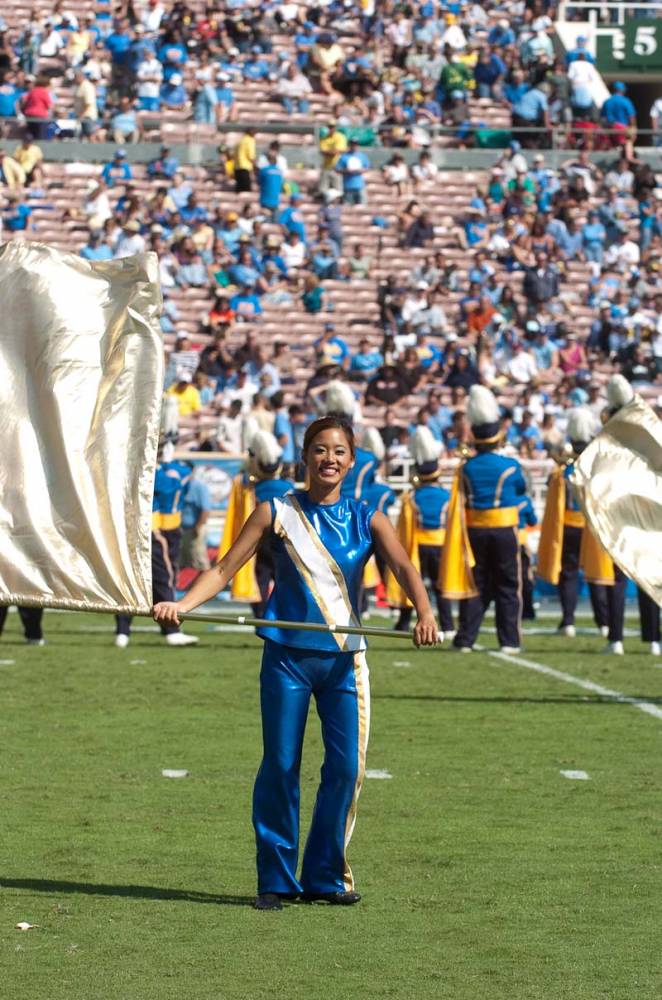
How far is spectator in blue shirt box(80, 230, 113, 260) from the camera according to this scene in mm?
25625

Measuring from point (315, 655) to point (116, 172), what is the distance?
22.0 meters

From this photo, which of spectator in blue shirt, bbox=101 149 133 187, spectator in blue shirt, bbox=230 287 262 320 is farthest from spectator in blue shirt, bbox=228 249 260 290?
spectator in blue shirt, bbox=101 149 133 187

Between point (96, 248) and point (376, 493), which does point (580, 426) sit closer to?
point (376, 493)

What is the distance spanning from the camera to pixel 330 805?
6699 millimetres

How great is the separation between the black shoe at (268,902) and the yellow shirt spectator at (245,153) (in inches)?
876

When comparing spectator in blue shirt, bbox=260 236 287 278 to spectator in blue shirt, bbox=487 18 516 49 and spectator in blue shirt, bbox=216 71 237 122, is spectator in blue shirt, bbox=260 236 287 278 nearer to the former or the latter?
spectator in blue shirt, bbox=216 71 237 122

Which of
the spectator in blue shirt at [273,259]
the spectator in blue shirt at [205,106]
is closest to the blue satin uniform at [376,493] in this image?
the spectator in blue shirt at [273,259]

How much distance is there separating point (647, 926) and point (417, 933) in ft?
2.30

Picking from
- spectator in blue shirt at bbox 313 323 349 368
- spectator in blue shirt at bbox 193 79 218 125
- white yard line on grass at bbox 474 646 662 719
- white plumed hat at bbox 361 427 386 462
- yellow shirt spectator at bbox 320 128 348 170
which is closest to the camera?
white yard line on grass at bbox 474 646 662 719

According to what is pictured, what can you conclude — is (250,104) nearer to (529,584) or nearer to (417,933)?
Result: (529,584)

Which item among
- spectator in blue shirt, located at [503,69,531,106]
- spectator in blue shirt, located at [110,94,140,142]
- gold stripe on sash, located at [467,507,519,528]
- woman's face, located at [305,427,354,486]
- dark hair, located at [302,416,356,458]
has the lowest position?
gold stripe on sash, located at [467,507,519,528]

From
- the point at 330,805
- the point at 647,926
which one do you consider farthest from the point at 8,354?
the point at 647,926

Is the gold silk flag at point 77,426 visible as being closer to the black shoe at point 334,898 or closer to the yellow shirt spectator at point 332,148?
the black shoe at point 334,898

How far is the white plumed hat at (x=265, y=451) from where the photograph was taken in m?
16.5
